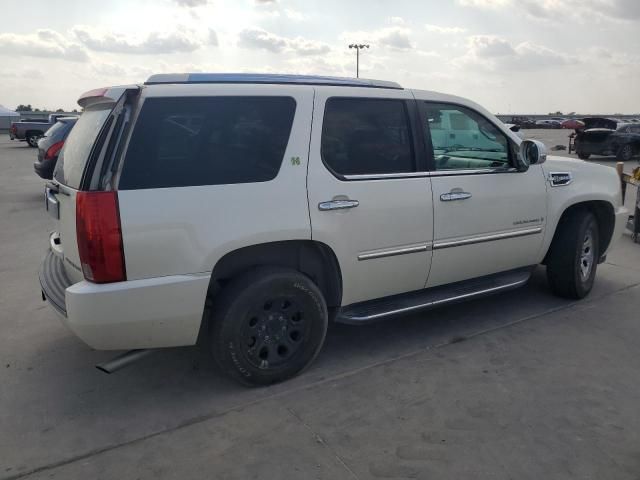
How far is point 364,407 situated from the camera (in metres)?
3.32

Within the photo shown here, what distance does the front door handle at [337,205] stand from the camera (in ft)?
11.6

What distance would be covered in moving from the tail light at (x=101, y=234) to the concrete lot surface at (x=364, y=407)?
0.92m

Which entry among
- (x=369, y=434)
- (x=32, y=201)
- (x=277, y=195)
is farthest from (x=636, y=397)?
(x=32, y=201)

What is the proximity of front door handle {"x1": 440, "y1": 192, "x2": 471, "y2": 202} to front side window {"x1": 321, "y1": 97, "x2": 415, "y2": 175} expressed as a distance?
313mm

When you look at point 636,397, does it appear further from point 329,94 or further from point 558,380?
point 329,94

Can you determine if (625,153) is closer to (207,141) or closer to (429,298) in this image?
(429,298)

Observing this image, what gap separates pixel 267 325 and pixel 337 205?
0.88 metres

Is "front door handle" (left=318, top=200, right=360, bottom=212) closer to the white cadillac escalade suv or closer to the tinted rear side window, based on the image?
the white cadillac escalade suv

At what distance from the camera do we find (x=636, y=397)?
11.3 feet

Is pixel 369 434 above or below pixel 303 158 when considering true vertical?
below

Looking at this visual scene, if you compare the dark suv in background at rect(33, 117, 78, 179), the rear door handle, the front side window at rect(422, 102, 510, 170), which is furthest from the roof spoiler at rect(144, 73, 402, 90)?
the dark suv in background at rect(33, 117, 78, 179)

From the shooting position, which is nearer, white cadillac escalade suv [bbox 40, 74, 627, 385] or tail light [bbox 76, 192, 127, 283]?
tail light [bbox 76, 192, 127, 283]

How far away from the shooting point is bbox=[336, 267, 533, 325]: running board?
12.8ft

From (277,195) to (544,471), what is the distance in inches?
80.9
